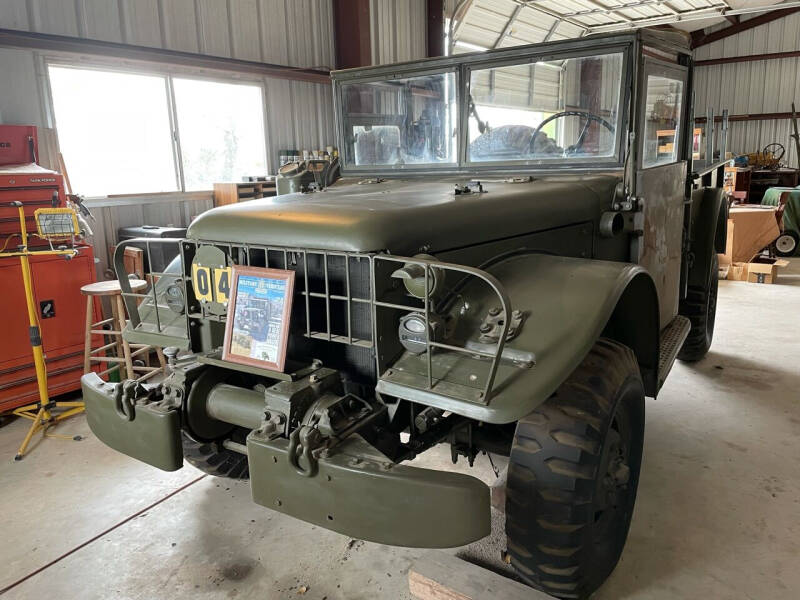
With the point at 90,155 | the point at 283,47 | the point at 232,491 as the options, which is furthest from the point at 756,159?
the point at 232,491

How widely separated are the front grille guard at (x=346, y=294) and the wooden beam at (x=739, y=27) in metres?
19.8

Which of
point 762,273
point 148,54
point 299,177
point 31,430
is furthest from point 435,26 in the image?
point 31,430

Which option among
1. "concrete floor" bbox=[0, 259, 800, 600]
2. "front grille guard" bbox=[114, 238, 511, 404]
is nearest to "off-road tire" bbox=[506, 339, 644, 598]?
"front grille guard" bbox=[114, 238, 511, 404]

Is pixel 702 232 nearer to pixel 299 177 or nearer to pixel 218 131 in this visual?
pixel 299 177

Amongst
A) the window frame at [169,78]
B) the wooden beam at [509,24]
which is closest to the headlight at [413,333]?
the window frame at [169,78]

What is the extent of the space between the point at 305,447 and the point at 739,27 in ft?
68.3

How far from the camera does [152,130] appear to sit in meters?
6.63

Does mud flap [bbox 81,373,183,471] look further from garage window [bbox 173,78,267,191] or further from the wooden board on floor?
garage window [bbox 173,78,267,191]

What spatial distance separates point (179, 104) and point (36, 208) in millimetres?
2799

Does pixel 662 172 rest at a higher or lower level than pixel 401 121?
lower

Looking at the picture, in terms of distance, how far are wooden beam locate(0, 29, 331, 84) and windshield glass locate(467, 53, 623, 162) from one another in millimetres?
4106

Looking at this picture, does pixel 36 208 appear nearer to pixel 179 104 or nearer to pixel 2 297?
pixel 2 297

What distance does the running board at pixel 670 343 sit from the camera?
3108 millimetres

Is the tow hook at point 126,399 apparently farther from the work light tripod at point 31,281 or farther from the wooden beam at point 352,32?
the wooden beam at point 352,32
